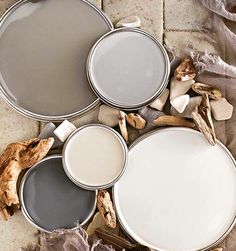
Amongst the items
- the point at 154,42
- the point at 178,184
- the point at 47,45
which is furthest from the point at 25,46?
the point at 178,184

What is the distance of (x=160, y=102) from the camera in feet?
2.90

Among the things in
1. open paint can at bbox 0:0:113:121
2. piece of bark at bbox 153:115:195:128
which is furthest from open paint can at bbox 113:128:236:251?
open paint can at bbox 0:0:113:121

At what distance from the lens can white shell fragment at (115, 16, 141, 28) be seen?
89 cm

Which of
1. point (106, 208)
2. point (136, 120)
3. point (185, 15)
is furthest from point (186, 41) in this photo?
point (106, 208)

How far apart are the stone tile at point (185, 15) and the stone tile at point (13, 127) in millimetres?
246

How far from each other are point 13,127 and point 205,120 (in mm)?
270

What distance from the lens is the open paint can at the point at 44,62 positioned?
872mm

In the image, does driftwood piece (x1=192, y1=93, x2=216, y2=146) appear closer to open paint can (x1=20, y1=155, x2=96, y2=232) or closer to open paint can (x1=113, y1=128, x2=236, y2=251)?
open paint can (x1=113, y1=128, x2=236, y2=251)

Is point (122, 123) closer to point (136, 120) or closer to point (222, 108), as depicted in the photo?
point (136, 120)

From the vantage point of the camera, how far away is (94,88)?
863mm

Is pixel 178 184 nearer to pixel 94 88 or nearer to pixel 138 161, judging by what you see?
pixel 138 161

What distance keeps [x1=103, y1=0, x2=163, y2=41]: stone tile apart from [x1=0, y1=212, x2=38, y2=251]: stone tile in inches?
12.4

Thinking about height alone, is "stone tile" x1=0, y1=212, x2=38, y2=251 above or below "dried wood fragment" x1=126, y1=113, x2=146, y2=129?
below

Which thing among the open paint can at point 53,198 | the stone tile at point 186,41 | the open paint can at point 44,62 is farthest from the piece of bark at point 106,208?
the stone tile at point 186,41
